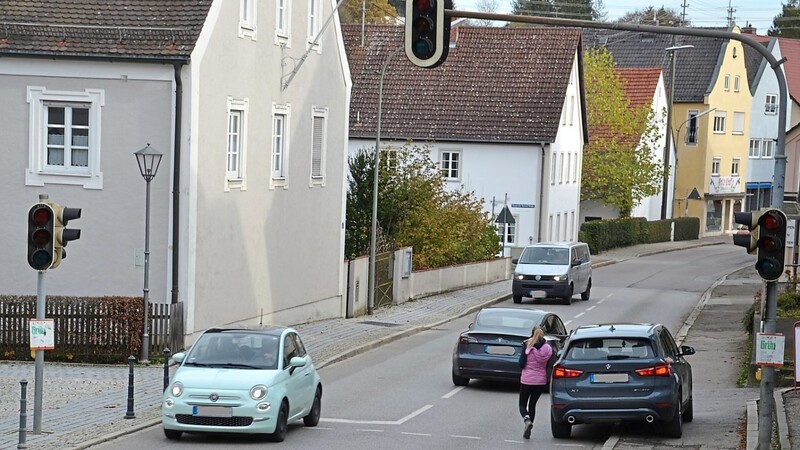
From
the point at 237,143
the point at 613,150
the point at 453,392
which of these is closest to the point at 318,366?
the point at 453,392

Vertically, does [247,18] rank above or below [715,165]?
above

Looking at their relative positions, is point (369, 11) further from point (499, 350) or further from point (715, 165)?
point (499, 350)

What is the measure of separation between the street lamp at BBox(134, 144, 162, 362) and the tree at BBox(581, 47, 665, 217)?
5064cm

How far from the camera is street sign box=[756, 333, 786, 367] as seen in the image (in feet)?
49.5

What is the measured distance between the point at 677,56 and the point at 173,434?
78113mm

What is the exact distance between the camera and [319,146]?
3559cm

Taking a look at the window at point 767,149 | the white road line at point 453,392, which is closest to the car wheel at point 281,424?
the white road line at point 453,392

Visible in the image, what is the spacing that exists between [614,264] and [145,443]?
49.1 m

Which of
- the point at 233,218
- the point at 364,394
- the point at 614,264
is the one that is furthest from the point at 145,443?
the point at 614,264

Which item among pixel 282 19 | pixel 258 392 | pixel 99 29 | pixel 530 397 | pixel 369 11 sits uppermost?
pixel 369 11

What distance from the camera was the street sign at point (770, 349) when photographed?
15.1m

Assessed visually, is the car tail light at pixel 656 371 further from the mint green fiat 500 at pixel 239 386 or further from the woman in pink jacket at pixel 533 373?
the mint green fiat 500 at pixel 239 386

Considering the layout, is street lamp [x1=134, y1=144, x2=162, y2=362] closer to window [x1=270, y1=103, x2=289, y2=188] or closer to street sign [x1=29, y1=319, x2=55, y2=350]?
window [x1=270, y1=103, x2=289, y2=188]

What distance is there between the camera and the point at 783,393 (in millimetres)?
20859
